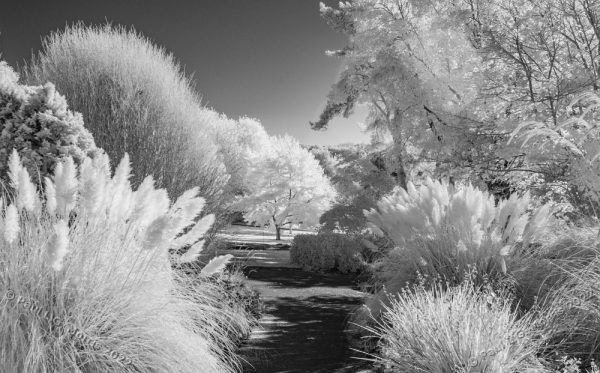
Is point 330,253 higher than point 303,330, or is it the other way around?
point 330,253

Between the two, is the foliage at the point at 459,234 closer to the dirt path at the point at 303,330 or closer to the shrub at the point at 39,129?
the dirt path at the point at 303,330

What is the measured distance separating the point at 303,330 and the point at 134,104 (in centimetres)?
706

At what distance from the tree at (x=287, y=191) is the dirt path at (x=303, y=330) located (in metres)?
16.1

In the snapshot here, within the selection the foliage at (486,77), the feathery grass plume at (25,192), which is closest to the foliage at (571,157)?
the foliage at (486,77)

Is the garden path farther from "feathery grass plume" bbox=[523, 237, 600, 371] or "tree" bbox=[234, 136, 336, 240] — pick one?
"tree" bbox=[234, 136, 336, 240]

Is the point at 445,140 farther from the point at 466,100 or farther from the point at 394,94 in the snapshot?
the point at 394,94

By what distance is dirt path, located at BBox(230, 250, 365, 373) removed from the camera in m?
4.78

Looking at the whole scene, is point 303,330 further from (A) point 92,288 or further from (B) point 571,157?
(B) point 571,157

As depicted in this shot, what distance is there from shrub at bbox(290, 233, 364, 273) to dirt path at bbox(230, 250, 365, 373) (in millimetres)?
2661

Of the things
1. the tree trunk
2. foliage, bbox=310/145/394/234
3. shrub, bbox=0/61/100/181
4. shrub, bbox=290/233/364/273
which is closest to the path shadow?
shrub, bbox=290/233/364/273

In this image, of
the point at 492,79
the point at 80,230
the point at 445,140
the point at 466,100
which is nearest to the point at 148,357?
the point at 80,230

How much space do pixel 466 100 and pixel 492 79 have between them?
183 cm

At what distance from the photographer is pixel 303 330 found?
6375 mm

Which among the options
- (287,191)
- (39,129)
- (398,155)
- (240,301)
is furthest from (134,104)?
(287,191)
